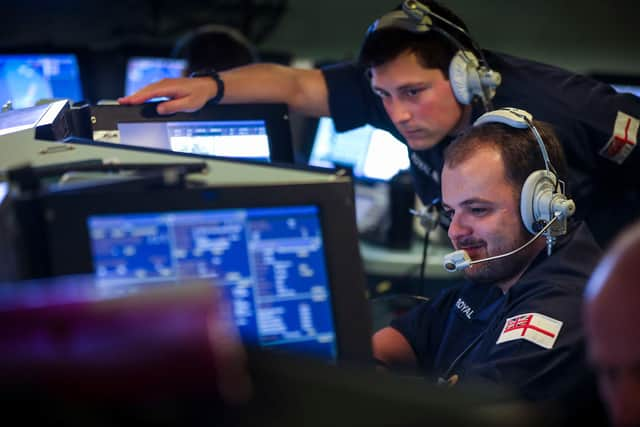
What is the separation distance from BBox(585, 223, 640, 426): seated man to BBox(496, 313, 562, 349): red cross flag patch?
57cm

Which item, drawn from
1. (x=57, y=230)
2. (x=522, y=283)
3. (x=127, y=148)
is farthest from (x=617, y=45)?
(x=57, y=230)

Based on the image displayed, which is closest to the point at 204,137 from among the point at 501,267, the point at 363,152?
the point at 501,267

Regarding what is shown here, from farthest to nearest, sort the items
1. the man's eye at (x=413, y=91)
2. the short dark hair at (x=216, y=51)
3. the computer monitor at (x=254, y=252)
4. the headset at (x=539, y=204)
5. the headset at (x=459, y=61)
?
1. the short dark hair at (x=216, y=51)
2. the man's eye at (x=413, y=91)
3. the headset at (x=459, y=61)
4. the headset at (x=539, y=204)
5. the computer monitor at (x=254, y=252)

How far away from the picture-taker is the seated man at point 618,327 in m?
0.57

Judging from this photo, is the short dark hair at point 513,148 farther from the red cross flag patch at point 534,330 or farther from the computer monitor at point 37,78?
the computer monitor at point 37,78

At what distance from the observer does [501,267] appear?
143cm

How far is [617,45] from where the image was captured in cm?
354

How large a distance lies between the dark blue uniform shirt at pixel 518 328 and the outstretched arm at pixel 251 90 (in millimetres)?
577

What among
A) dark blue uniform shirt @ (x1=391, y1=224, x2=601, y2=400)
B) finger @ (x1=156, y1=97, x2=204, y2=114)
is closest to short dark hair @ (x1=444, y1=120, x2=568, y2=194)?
dark blue uniform shirt @ (x1=391, y1=224, x2=601, y2=400)

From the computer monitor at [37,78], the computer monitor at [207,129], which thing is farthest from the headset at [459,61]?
the computer monitor at [37,78]

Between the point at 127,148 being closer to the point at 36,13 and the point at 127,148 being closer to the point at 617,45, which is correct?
the point at 36,13

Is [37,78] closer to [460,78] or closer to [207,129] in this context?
[207,129]

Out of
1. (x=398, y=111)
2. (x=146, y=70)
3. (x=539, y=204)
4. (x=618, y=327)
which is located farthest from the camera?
(x=146, y=70)

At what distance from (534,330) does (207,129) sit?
2.26 ft
